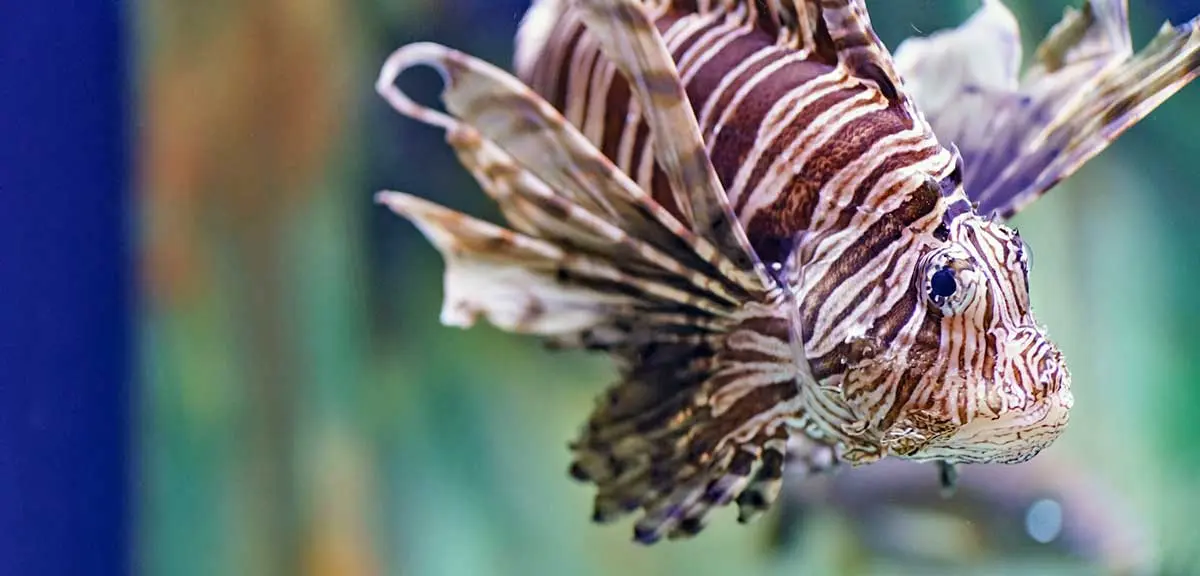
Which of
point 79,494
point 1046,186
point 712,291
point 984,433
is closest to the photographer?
point 984,433

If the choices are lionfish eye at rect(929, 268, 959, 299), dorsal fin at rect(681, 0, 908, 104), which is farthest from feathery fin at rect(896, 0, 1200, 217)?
lionfish eye at rect(929, 268, 959, 299)

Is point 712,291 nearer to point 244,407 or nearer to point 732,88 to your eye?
point 732,88

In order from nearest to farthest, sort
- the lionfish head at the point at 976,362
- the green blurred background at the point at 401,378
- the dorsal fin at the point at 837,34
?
the lionfish head at the point at 976,362, the dorsal fin at the point at 837,34, the green blurred background at the point at 401,378

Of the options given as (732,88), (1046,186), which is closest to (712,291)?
(732,88)

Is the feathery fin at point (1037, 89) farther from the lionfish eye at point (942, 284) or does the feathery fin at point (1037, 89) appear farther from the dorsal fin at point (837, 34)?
the lionfish eye at point (942, 284)

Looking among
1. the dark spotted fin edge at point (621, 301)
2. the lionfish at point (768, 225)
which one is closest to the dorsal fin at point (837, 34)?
the lionfish at point (768, 225)

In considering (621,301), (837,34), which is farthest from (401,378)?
(837,34)

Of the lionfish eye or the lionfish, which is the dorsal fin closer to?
the lionfish
